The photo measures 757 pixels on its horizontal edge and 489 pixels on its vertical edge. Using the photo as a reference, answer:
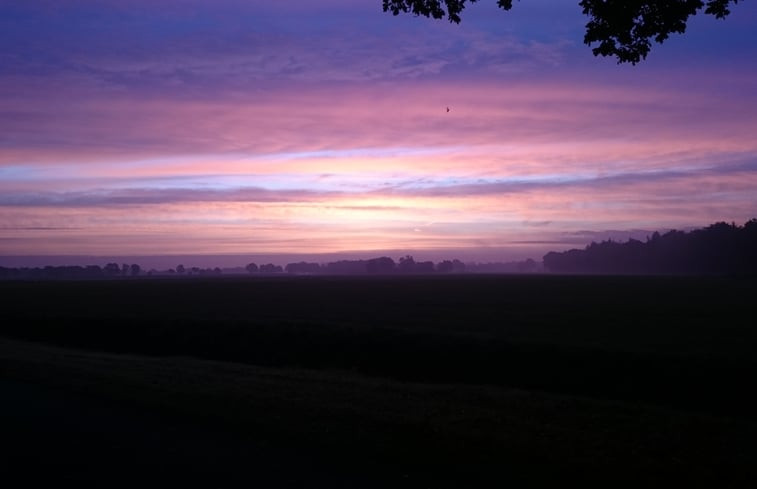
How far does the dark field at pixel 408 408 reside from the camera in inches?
375

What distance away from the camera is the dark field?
9516 millimetres

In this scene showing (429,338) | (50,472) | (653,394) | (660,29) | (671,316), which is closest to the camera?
(50,472)

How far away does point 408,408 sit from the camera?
14.4 metres

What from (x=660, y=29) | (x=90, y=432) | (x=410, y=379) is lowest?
(x=410, y=379)

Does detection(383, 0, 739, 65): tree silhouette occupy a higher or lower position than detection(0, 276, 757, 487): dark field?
higher

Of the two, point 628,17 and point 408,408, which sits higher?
point 628,17

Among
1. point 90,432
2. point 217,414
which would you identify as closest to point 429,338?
point 217,414

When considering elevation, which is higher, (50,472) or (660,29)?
(660,29)

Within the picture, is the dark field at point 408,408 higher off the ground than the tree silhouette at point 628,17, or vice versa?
the tree silhouette at point 628,17

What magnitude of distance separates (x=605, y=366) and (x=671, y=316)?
18737 mm

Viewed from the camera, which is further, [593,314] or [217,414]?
[593,314]

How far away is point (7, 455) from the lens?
10.1 m

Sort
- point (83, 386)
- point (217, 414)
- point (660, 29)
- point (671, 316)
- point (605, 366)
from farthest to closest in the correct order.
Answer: point (671, 316) < point (605, 366) < point (83, 386) < point (217, 414) < point (660, 29)

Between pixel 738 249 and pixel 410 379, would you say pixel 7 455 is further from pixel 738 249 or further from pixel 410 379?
pixel 738 249
